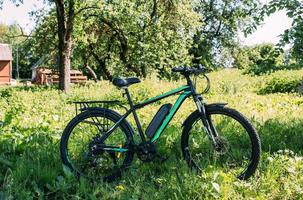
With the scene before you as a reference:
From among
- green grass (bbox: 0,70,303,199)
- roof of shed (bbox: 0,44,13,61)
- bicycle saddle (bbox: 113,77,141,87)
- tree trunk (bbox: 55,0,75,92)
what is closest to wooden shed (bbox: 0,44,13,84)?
roof of shed (bbox: 0,44,13,61)

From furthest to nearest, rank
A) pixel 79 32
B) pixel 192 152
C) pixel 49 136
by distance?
pixel 79 32 < pixel 49 136 < pixel 192 152

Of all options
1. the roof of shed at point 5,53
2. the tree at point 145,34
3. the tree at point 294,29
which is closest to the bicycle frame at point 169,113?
the tree at point 294,29

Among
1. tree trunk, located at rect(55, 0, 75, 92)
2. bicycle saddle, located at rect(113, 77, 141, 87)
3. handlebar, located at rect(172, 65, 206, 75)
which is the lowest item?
bicycle saddle, located at rect(113, 77, 141, 87)

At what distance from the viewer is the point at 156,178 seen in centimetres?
460

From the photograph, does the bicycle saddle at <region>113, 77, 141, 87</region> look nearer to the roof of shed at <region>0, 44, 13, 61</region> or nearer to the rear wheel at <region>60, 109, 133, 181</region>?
the rear wheel at <region>60, 109, 133, 181</region>

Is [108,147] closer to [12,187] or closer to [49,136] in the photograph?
[12,187]

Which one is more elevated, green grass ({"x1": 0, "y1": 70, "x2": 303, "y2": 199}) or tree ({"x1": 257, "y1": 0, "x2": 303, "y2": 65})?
tree ({"x1": 257, "y1": 0, "x2": 303, "y2": 65})

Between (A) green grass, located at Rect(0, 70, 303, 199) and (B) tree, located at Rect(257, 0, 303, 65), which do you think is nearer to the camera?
(A) green grass, located at Rect(0, 70, 303, 199)

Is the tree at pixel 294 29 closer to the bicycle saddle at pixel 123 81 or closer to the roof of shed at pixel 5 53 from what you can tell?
the bicycle saddle at pixel 123 81

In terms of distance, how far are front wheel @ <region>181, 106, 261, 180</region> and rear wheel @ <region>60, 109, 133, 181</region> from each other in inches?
28.2

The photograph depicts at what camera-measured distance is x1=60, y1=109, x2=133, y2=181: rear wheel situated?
4762mm

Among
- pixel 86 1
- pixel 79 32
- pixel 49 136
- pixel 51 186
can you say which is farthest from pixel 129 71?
pixel 51 186

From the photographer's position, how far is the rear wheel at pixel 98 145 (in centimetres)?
476

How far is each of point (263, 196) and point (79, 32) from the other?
19.8 meters
